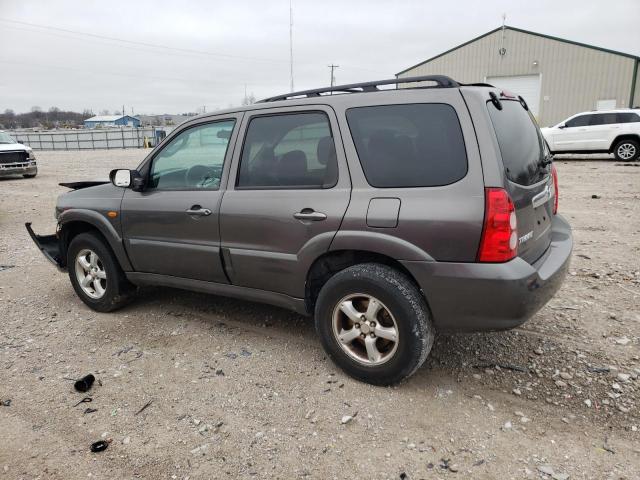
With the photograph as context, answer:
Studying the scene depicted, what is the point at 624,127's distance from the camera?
1579 cm

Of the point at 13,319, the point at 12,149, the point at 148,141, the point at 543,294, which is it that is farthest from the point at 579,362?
the point at 148,141

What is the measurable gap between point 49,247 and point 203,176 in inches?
90.8

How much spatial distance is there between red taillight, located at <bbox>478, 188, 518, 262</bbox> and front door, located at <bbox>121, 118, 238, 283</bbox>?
1.93 meters

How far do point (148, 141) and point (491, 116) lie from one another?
41.6 m

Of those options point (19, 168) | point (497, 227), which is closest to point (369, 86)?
point (497, 227)

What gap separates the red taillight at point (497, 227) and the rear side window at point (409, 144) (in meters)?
0.23

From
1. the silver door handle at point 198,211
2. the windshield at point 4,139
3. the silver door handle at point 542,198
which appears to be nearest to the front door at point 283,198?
the silver door handle at point 198,211

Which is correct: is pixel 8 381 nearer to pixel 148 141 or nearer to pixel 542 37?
pixel 542 37

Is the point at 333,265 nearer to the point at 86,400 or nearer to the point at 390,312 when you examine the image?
the point at 390,312

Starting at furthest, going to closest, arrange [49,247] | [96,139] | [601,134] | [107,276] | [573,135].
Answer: [96,139]
[573,135]
[601,134]
[49,247]
[107,276]

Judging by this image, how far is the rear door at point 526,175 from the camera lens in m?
2.82

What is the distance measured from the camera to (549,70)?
2828 centimetres

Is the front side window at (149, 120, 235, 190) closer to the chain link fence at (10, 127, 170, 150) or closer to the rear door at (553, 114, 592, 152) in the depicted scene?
the rear door at (553, 114, 592, 152)

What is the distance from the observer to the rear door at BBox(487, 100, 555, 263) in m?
2.82
